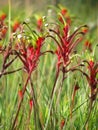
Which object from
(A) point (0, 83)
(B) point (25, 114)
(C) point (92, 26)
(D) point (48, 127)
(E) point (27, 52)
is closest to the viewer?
(E) point (27, 52)

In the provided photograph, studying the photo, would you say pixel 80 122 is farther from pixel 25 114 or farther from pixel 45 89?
pixel 45 89

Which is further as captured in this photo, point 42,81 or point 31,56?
point 42,81

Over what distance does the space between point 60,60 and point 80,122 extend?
0.43 m

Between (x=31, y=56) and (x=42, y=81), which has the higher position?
(x=42, y=81)

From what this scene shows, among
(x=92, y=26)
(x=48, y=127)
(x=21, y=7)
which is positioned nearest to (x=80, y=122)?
(x=48, y=127)

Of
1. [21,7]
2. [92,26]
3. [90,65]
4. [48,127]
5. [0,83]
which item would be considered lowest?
[48,127]

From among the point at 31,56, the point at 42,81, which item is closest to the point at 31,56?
the point at 31,56

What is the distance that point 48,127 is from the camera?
2.02 meters

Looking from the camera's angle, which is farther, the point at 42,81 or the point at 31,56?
the point at 42,81

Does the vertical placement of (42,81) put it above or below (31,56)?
above

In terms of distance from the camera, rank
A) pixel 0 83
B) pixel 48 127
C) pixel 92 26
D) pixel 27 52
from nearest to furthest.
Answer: pixel 27 52
pixel 48 127
pixel 0 83
pixel 92 26

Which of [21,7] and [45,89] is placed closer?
[45,89]

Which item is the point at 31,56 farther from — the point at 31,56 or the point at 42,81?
the point at 42,81

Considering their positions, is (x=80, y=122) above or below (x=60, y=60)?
below
